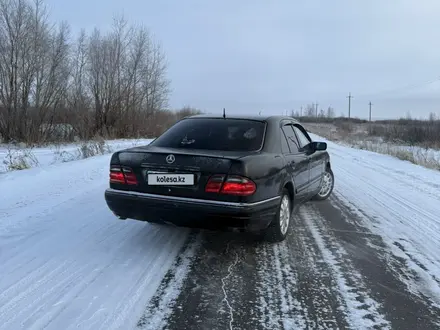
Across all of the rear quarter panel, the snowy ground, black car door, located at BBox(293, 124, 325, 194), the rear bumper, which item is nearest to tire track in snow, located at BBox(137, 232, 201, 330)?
the snowy ground

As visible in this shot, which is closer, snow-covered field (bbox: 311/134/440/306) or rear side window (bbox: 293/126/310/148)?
snow-covered field (bbox: 311/134/440/306)

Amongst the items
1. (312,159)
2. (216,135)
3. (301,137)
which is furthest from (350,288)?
(301,137)

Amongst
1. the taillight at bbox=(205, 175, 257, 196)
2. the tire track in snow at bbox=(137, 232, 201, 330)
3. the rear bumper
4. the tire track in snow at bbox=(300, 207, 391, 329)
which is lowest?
the tire track in snow at bbox=(300, 207, 391, 329)

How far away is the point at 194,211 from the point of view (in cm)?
369

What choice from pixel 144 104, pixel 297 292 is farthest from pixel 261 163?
pixel 144 104

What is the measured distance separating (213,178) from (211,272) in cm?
90

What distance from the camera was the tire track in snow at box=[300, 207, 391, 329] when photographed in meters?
2.77

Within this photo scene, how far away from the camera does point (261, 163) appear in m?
3.90

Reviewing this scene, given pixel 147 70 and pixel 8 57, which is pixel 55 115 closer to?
pixel 8 57

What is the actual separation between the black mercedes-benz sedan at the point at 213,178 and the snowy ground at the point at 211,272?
44 centimetres

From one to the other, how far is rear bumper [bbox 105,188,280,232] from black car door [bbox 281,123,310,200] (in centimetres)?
76

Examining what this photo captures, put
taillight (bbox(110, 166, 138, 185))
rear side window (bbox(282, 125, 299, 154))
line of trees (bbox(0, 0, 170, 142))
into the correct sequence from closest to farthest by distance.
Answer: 1. taillight (bbox(110, 166, 138, 185))
2. rear side window (bbox(282, 125, 299, 154))
3. line of trees (bbox(0, 0, 170, 142))

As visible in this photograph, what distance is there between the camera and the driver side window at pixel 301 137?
18.4ft

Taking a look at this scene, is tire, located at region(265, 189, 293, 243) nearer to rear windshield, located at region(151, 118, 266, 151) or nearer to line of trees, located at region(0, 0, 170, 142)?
rear windshield, located at region(151, 118, 266, 151)
